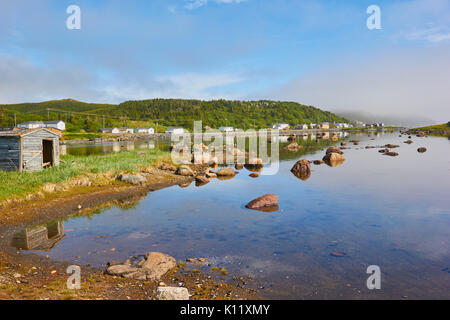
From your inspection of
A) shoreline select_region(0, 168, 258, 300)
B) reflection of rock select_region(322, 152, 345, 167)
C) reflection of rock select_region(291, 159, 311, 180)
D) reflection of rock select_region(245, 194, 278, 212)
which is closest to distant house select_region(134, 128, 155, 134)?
reflection of rock select_region(322, 152, 345, 167)

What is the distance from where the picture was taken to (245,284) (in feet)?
34.3

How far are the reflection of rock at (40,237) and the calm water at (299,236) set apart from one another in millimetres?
467

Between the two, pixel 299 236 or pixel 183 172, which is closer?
pixel 299 236

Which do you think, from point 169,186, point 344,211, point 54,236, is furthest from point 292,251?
point 169,186

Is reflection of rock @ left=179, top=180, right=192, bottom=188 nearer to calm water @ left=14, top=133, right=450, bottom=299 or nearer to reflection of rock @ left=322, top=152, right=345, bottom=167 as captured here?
calm water @ left=14, top=133, right=450, bottom=299

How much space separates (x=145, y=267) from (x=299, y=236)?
837 cm

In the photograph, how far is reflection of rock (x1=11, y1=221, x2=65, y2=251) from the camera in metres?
13.8

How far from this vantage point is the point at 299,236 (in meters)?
15.6

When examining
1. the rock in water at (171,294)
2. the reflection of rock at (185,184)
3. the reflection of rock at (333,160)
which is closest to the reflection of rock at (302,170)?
the reflection of rock at (333,160)

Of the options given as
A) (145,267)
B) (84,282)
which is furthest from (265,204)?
(84,282)

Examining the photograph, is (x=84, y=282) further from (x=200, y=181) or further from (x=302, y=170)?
(x=302, y=170)

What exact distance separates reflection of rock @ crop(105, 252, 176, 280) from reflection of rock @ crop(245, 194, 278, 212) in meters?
10.3

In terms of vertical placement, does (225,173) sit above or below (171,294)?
above
